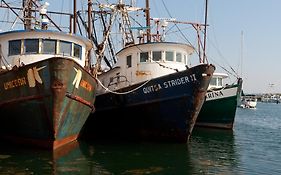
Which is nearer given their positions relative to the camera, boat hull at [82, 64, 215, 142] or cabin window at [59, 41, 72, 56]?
cabin window at [59, 41, 72, 56]

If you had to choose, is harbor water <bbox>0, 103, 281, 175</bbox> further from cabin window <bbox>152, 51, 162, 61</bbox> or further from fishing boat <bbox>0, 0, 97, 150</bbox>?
cabin window <bbox>152, 51, 162, 61</bbox>

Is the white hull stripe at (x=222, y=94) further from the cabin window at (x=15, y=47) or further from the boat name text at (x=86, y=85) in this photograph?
the cabin window at (x=15, y=47)

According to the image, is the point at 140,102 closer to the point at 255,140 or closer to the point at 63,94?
the point at 63,94

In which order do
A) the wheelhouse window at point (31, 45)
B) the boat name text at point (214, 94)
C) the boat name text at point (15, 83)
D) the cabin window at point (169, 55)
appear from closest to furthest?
the boat name text at point (15, 83) → the wheelhouse window at point (31, 45) → the cabin window at point (169, 55) → the boat name text at point (214, 94)

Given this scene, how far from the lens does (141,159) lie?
11.8 metres

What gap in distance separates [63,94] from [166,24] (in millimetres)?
11146

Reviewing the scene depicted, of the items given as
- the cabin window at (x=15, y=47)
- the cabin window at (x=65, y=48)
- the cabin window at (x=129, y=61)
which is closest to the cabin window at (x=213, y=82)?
the cabin window at (x=129, y=61)

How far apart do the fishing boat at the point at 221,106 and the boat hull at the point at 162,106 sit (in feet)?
25.8

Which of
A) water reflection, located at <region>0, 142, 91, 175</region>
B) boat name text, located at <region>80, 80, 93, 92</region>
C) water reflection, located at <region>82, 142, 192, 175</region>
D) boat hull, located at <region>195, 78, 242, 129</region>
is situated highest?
boat name text, located at <region>80, 80, 93, 92</region>

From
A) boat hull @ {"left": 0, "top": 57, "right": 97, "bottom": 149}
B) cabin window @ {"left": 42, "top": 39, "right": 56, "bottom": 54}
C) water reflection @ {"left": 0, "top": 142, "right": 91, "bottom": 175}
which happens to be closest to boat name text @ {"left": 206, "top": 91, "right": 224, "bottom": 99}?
boat hull @ {"left": 0, "top": 57, "right": 97, "bottom": 149}

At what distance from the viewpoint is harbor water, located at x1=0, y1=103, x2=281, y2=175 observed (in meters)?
10.2

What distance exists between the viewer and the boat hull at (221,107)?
73.4 ft

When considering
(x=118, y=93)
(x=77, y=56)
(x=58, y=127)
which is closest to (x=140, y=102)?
(x=118, y=93)

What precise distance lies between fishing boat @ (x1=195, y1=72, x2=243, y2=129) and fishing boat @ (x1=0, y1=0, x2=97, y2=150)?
34.3 feet
